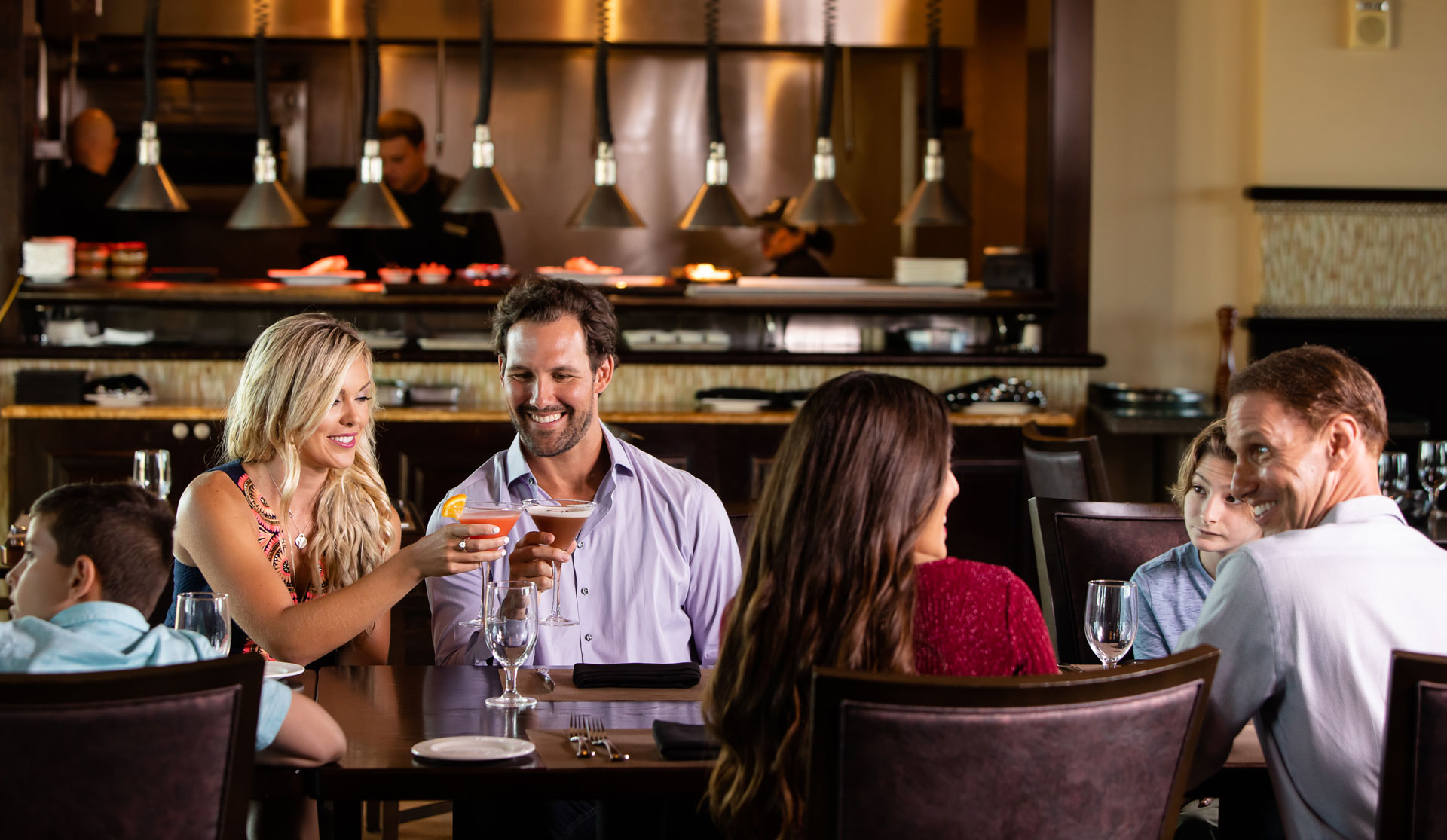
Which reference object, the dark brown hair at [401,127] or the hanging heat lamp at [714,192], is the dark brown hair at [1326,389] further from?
the dark brown hair at [401,127]

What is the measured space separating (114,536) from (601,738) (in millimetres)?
692

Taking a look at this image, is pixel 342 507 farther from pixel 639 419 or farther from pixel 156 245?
pixel 156 245

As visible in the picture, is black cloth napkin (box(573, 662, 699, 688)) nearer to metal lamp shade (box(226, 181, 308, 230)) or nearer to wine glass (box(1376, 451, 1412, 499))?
wine glass (box(1376, 451, 1412, 499))

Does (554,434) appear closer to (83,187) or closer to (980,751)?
(980,751)

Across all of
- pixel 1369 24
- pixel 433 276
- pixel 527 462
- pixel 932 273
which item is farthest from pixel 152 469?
pixel 1369 24

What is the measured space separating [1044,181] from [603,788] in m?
5.58

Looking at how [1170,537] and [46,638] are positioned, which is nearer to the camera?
[46,638]

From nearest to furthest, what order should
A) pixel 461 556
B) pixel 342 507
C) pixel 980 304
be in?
pixel 461 556, pixel 342 507, pixel 980 304

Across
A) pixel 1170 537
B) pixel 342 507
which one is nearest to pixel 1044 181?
pixel 1170 537

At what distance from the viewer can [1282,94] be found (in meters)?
6.92

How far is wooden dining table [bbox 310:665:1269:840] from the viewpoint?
179 centimetres

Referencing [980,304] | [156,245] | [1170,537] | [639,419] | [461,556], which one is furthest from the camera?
[156,245]

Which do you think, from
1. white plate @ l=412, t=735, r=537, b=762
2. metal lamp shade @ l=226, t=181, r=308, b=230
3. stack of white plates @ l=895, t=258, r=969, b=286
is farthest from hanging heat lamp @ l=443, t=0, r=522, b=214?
white plate @ l=412, t=735, r=537, b=762

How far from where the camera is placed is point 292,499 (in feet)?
9.22
